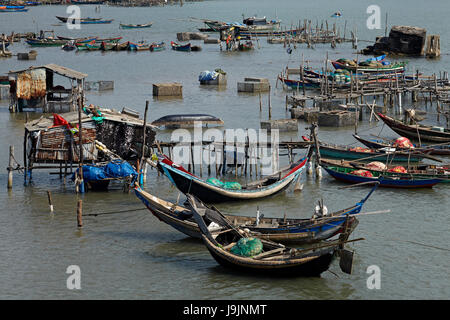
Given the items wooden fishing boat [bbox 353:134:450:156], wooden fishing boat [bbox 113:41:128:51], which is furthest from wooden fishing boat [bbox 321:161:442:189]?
wooden fishing boat [bbox 113:41:128:51]

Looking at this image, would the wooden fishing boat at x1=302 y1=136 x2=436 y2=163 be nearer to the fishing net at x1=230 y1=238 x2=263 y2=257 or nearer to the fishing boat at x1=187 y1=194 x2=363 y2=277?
the fishing boat at x1=187 y1=194 x2=363 y2=277

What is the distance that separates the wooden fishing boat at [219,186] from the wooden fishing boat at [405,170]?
9.04ft

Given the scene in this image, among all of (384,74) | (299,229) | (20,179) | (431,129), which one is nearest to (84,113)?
(20,179)

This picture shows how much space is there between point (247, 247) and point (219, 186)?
19.5 ft

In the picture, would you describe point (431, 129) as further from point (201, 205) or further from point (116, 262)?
point (116, 262)

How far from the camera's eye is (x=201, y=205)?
66.0ft

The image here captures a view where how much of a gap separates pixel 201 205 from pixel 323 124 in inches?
685

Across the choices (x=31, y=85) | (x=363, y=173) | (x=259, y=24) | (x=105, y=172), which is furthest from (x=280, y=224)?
(x=259, y=24)

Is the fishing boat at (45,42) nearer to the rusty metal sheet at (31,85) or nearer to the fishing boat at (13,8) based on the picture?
the rusty metal sheet at (31,85)

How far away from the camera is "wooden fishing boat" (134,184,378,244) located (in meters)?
19.2

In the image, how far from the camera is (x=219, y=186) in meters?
23.7

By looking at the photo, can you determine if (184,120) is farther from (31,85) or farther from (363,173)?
(363,173)

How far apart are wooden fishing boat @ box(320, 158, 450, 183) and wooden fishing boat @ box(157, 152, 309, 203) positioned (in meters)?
2.75

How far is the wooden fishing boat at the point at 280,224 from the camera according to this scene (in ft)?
63.1
